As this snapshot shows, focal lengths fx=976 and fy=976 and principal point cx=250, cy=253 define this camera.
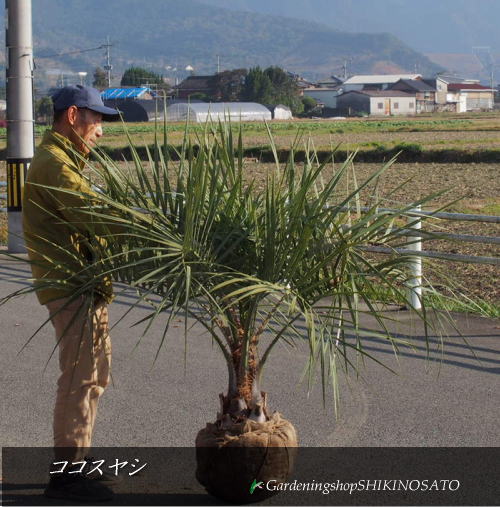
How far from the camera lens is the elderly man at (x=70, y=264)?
4.62 metres

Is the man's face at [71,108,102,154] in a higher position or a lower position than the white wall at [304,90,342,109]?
lower

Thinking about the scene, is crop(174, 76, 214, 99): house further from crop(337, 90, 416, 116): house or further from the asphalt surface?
the asphalt surface

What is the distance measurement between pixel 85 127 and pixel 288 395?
2690 millimetres

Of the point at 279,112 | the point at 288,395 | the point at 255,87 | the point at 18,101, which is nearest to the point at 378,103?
the point at 255,87

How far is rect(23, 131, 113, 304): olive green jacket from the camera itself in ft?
14.9

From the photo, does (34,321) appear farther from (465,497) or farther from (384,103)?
(384,103)

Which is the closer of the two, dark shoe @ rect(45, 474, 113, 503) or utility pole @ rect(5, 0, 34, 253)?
dark shoe @ rect(45, 474, 113, 503)

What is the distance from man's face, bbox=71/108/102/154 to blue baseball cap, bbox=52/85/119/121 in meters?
0.04

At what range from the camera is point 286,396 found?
6.66m

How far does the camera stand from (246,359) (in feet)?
15.0

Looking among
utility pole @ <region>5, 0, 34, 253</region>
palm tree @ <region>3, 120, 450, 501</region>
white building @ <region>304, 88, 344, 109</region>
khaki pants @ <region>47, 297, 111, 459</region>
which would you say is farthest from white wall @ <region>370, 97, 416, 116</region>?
khaki pants @ <region>47, 297, 111, 459</region>

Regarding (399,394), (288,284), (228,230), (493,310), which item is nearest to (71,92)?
(228,230)

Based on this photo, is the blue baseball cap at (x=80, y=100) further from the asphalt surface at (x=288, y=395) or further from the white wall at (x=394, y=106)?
the white wall at (x=394, y=106)

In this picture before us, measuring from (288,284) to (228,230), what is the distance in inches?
15.0
